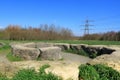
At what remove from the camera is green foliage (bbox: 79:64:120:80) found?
6963mm

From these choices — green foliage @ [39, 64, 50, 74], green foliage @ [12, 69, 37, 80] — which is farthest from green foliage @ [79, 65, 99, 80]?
green foliage @ [12, 69, 37, 80]

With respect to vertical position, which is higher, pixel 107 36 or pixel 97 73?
pixel 107 36

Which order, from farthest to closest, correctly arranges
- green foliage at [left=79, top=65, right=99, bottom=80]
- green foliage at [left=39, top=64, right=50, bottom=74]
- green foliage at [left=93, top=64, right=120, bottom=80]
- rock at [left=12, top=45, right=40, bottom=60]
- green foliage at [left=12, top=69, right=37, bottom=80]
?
1. rock at [left=12, top=45, right=40, bottom=60]
2. green foliage at [left=93, top=64, right=120, bottom=80]
3. green foliage at [left=79, top=65, right=99, bottom=80]
4. green foliage at [left=39, top=64, right=50, bottom=74]
5. green foliage at [left=12, top=69, right=37, bottom=80]

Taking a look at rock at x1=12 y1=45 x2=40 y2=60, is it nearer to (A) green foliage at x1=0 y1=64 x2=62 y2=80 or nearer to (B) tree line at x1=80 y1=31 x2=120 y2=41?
(A) green foliage at x1=0 y1=64 x2=62 y2=80

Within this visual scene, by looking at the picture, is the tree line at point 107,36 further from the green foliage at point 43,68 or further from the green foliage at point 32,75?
the green foliage at point 32,75

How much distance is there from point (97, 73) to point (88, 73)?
0.39 metres

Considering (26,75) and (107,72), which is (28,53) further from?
(26,75)

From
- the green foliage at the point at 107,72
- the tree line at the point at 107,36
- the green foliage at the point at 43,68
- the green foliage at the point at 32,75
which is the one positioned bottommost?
the green foliage at the point at 107,72

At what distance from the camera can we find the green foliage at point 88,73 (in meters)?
6.88

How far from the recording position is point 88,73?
23.3 ft

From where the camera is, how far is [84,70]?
707 cm

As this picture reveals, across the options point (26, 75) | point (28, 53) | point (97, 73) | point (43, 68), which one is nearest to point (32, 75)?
point (26, 75)

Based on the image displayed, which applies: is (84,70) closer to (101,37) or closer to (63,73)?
(63,73)

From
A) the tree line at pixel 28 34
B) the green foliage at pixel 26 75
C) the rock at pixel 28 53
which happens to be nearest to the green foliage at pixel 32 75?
the green foliage at pixel 26 75
